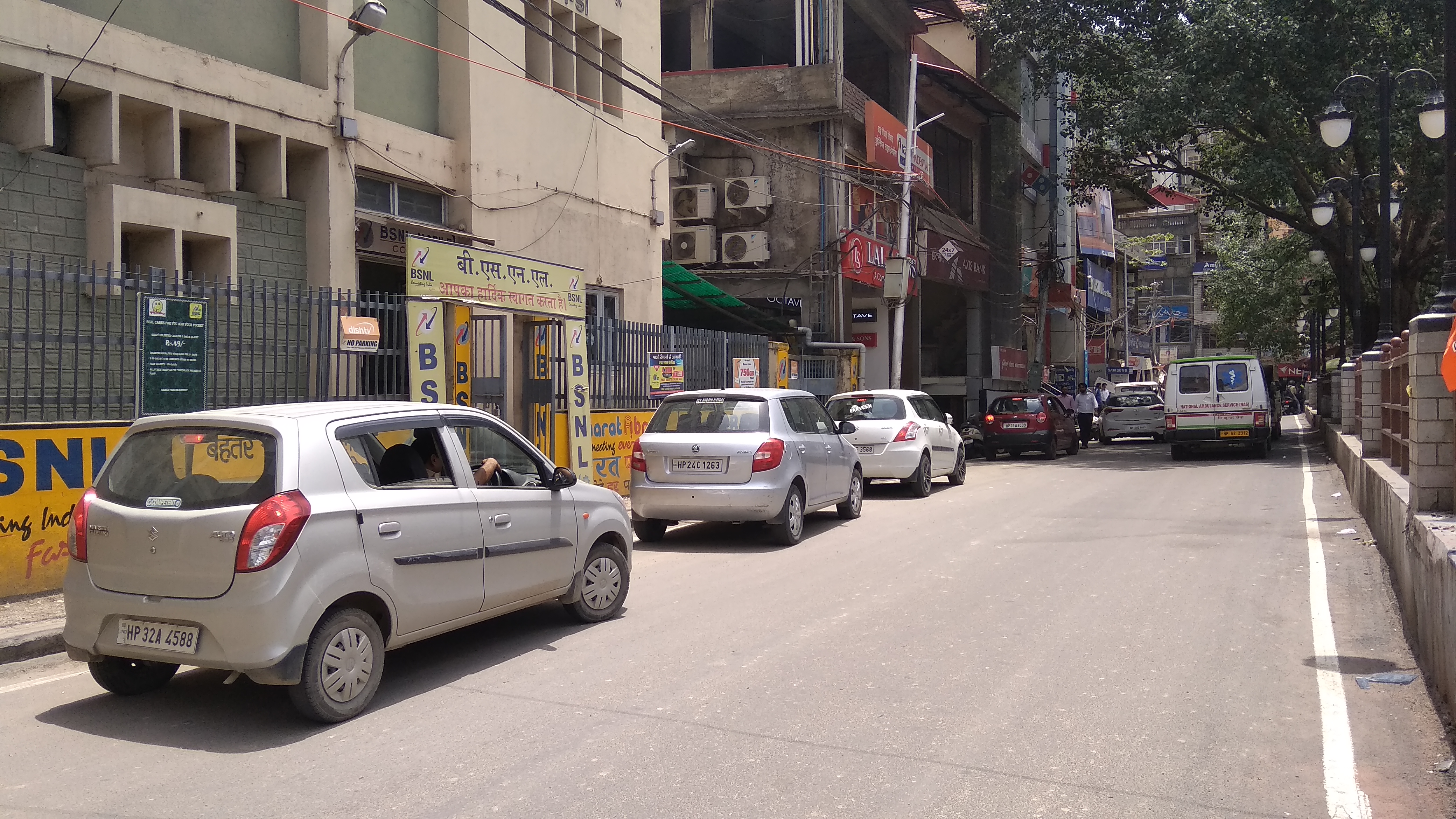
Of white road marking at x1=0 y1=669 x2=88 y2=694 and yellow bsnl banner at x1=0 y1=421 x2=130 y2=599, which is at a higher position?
yellow bsnl banner at x1=0 y1=421 x2=130 y2=599

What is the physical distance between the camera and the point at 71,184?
10508mm

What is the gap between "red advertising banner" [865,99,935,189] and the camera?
87.1 feet

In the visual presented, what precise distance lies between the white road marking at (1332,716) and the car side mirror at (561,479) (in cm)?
452

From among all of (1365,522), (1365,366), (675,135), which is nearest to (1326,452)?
(1365,366)

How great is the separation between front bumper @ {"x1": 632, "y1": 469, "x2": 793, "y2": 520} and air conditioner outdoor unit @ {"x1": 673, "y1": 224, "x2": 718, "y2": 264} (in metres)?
16.0

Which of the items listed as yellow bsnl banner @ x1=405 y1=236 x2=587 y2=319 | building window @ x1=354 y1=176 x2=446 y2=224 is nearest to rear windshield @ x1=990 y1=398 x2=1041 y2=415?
yellow bsnl banner @ x1=405 y1=236 x2=587 y2=319

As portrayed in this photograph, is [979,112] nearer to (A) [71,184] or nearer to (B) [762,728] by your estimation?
(A) [71,184]

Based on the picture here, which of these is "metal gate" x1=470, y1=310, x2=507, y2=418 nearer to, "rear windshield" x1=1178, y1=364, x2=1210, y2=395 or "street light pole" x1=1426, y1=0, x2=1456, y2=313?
"street light pole" x1=1426, y1=0, x2=1456, y2=313

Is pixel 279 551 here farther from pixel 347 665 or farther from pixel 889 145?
pixel 889 145

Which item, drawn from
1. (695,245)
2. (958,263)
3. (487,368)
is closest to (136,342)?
(487,368)

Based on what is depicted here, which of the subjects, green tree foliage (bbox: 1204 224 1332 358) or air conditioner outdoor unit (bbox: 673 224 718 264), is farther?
green tree foliage (bbox: 1204 224 1332 358)

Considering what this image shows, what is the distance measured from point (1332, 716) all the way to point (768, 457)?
6.09 metres

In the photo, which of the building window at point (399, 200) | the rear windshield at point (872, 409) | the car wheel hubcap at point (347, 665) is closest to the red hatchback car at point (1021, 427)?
the rear windshield at point (872, 409)

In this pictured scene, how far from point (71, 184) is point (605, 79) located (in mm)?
9523
